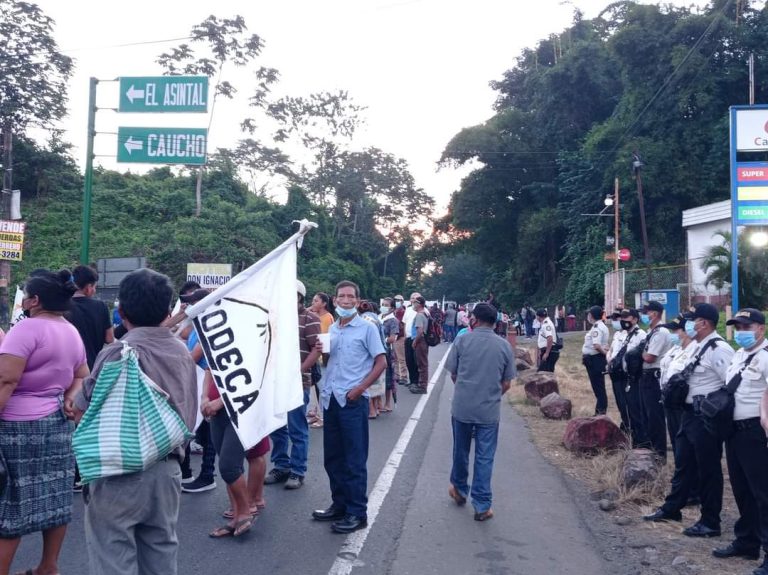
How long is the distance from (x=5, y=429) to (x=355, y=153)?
132 ft

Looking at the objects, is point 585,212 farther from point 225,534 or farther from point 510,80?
point 225,534

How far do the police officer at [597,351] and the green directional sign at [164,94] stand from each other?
23.2 feet

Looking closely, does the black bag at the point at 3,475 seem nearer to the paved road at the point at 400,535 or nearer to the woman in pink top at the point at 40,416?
the woman in pink top at the point at 40,416

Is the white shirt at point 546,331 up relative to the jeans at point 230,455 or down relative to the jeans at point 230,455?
up

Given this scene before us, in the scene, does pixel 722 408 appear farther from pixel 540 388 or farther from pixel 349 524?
pixel 540 388

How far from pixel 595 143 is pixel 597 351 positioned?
33588 millimetres

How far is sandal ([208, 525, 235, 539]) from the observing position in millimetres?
5707

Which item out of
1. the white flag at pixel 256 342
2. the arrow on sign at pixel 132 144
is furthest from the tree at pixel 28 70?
the white flag at pixel 256 342

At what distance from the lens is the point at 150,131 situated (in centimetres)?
1298

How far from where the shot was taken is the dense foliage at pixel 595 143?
38812 millimetres

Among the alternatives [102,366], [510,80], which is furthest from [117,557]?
[510,80]

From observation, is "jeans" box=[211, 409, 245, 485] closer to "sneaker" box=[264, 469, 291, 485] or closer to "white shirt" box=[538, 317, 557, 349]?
"sneaker" box=[264, 469, 291, 485]

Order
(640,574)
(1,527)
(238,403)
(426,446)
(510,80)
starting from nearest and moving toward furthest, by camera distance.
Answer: (1,527), (238,403), (640,574), (426,446), (510,80)

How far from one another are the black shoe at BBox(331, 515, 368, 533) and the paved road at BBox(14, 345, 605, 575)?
0.06m
